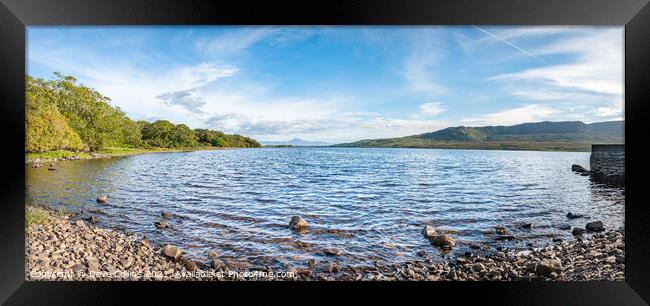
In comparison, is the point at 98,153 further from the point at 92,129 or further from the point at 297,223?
the point at 297,223

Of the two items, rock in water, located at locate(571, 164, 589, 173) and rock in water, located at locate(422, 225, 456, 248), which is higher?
rock in water, located at locate(571, 164, 589, 173)

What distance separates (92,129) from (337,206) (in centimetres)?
1359

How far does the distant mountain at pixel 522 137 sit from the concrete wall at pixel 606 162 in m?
0.62

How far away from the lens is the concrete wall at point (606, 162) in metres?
9.26

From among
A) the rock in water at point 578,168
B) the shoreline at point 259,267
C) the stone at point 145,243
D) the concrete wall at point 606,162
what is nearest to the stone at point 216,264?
the shoreline at point 259,267

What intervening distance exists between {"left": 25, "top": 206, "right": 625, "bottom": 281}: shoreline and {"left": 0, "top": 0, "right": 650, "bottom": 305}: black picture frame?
1.23 feet

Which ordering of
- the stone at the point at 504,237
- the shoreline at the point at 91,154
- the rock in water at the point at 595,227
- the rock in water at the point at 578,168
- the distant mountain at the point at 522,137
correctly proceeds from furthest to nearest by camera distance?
1. the rock in water at the point at 578,168
2. the shoreline at the point at 91,154
3. the distant mountain at the point at 522,137
4. the rock in water at the point at 595,227
5. the stone at the point at 504,237

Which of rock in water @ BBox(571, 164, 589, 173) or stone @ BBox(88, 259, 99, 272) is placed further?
rock in water @ BBox(571, 164, 589, 173)

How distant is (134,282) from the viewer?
10.7 ft

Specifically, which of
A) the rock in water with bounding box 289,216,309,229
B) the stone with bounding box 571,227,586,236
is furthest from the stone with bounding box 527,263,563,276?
the rock in water with bounding box 289,216,309,229

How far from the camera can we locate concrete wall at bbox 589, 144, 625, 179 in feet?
30.4

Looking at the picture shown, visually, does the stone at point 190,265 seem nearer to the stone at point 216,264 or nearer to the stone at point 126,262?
the stone at point 216,264

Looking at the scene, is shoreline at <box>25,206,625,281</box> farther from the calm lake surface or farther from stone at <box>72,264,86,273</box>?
the calm lake surface

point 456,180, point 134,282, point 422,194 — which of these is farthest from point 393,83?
point 134,282
